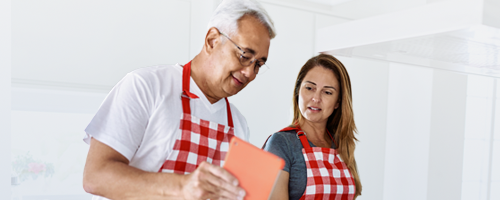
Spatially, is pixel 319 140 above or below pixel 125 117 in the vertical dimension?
below

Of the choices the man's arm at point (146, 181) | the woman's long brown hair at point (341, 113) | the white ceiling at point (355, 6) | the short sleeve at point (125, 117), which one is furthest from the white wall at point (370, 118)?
the man's arm at point (146, 181)

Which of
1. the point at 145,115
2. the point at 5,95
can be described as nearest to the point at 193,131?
the point at 145,115

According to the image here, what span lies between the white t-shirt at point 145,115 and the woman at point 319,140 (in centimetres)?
39

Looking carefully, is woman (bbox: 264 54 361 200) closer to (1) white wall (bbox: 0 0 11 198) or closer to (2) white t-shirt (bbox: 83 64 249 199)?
(2) white t-shirt (bbox: 83 64 249 199)

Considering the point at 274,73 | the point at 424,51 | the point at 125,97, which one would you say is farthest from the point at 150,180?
the point at 274,73

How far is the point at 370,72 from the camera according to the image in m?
2.99

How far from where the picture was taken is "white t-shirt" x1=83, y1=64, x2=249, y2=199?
874mm

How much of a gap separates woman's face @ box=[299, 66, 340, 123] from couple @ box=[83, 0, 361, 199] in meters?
0.14

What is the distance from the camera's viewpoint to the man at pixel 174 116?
2.69 feet

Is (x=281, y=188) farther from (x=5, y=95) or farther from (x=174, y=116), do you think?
(x=5, y=95)

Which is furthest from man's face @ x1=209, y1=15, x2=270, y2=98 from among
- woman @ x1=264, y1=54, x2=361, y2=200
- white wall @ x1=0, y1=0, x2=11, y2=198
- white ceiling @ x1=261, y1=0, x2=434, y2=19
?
white ceiling @ x1=261, y1=0, x2=434, y2=19

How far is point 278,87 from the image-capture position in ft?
8.69

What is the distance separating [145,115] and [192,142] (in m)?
0.15

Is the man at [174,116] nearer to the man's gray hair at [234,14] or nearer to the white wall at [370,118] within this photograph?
the man's gray hair at [234,14]
